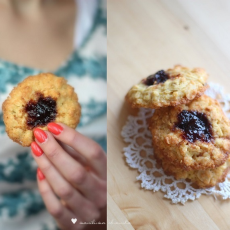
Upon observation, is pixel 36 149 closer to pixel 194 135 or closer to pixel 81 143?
pixel 81 143

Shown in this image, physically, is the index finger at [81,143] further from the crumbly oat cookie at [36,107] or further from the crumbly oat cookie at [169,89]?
the crumbly oat cookie at [169,89]

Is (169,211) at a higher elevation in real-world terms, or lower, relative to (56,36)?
lower

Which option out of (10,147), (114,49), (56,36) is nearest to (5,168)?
(10,147)

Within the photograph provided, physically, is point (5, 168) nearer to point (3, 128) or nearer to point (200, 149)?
point (3, 128)

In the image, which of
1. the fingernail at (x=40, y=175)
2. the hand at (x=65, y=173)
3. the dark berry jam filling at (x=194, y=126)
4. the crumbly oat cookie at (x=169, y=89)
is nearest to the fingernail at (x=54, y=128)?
the hand at (x=65, y=173)

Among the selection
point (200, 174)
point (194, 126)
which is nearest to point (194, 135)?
point (194, 126)

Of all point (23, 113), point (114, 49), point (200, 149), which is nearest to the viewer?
point (23, 113)

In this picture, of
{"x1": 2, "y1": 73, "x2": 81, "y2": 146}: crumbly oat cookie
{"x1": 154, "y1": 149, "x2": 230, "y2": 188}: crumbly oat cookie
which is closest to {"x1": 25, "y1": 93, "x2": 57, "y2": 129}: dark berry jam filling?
{"x1": 2, "y1": 73, "x2": 81, "y2": 146}: crumbly oat cookie
